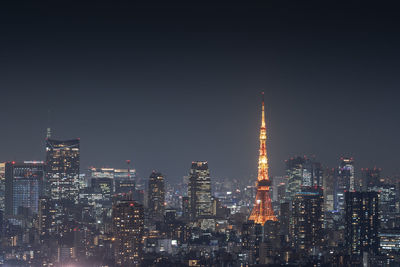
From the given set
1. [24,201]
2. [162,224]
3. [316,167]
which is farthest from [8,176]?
[316,167]

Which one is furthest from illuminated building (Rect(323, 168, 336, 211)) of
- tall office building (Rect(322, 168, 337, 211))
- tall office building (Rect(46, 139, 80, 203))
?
tall office building (Rect(46, 139, 80, 203))

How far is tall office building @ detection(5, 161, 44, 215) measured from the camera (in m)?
40.6

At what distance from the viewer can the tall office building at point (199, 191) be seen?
131ft

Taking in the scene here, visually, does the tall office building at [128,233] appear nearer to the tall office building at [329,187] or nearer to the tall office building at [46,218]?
the tall office building at [46,218]

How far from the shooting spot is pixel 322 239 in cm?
3056

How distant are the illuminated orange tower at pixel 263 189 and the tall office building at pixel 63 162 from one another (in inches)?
454

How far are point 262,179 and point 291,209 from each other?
2.20 metres

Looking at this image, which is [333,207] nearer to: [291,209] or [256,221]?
[291,209]

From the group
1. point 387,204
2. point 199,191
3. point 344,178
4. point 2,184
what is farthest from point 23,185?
point 387,204

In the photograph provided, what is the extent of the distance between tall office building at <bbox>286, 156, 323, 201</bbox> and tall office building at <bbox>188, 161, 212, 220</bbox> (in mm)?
3850

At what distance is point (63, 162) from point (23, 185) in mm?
2176

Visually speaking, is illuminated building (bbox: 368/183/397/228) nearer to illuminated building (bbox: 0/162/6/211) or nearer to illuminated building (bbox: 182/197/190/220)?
illuminated building (bbox: 182/197/190/220)

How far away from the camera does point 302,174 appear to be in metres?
43.3

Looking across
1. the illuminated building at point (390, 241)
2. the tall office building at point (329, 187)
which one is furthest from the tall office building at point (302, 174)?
the illuminated building at point (390, 241)
